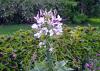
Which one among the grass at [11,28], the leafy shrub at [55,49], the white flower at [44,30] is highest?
the white flower at [44,30]

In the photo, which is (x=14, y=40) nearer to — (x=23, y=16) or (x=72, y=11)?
(x=23, y=16)

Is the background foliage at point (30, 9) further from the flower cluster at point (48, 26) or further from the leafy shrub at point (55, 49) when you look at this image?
the flower cluster at point (48, 26)

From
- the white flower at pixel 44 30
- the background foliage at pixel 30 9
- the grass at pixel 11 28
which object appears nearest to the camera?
the white flower at pixel 44 30

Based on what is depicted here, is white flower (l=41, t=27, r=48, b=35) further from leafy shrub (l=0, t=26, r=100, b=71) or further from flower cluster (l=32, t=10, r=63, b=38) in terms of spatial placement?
leafy shrub (l=0, t=26, r=100, b=71)

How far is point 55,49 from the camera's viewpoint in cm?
488

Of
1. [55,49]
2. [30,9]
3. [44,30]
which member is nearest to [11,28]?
[30,9]

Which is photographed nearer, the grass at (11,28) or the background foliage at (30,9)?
the grass at (11,28)

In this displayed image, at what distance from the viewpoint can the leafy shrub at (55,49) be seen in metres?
4.87

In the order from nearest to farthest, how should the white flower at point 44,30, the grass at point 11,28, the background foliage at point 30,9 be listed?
1. the white flower at point 44,30
2. the grass at point 11,28
3. the background foliage at point 30,9

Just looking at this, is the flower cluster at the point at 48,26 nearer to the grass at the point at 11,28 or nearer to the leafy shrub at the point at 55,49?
the leafy shrub at the point at 55,49

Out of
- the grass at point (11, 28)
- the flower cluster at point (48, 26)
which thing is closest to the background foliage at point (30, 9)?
the grass at point (11, 28)

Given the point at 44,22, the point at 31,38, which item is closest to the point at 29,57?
the point at 31,38

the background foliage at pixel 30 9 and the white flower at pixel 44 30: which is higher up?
the white flower at pixel 44 30

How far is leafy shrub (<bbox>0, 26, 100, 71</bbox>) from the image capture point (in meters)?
4.87
